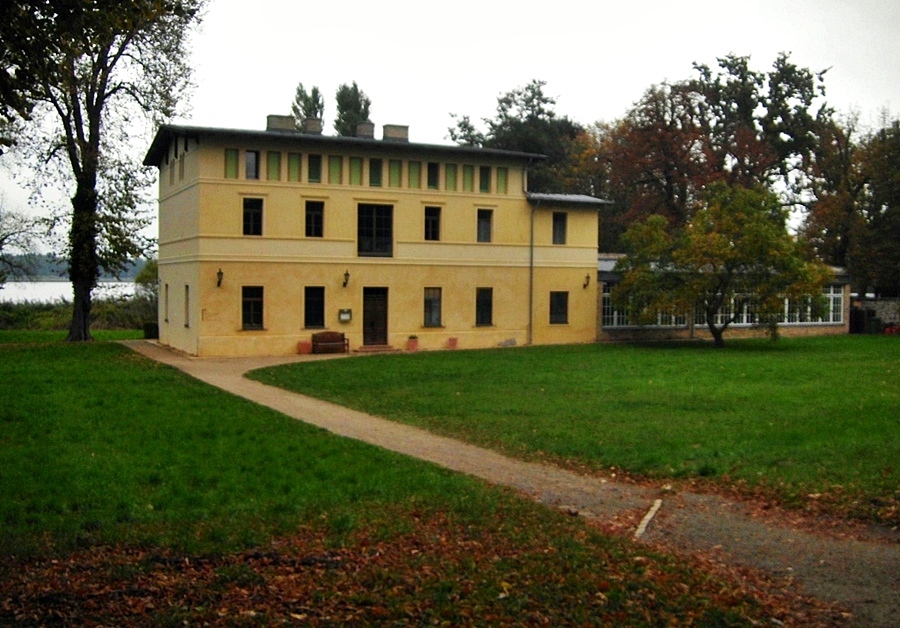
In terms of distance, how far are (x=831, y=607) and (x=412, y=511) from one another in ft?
14.1

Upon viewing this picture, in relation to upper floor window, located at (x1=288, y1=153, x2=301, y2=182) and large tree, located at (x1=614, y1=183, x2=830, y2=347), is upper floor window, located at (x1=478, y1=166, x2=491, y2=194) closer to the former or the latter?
large tree, located at (x1=614, y1=183, x2=830, y2=347)

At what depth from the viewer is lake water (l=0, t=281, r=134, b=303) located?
4789 cm

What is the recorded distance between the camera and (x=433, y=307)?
132 ft

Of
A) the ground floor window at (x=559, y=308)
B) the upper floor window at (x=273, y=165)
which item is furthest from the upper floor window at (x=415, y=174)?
the ground floor window at (x=559, y=308)

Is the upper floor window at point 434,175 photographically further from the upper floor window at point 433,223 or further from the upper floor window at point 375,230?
the upper floor window at point 375,230

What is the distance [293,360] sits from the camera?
3397 centimetres

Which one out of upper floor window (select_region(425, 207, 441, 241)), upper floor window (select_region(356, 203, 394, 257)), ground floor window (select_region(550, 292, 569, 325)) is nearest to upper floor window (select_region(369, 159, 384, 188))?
upper floor window (select_region(356, 203, 394, 257))

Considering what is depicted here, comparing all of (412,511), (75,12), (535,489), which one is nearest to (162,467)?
(412,511)

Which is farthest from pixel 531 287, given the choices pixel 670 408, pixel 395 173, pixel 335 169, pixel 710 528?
pixel 710 528

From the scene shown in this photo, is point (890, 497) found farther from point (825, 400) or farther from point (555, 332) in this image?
point (555, 332)

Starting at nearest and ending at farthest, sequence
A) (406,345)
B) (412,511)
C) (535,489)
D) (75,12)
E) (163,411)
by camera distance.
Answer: (412,511) → (75,12) → (535,489) → (163,411) → (406,345)

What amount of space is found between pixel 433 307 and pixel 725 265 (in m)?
11.9

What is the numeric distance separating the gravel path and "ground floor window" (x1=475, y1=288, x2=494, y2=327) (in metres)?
23.6

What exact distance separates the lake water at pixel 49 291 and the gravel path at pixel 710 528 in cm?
3292
